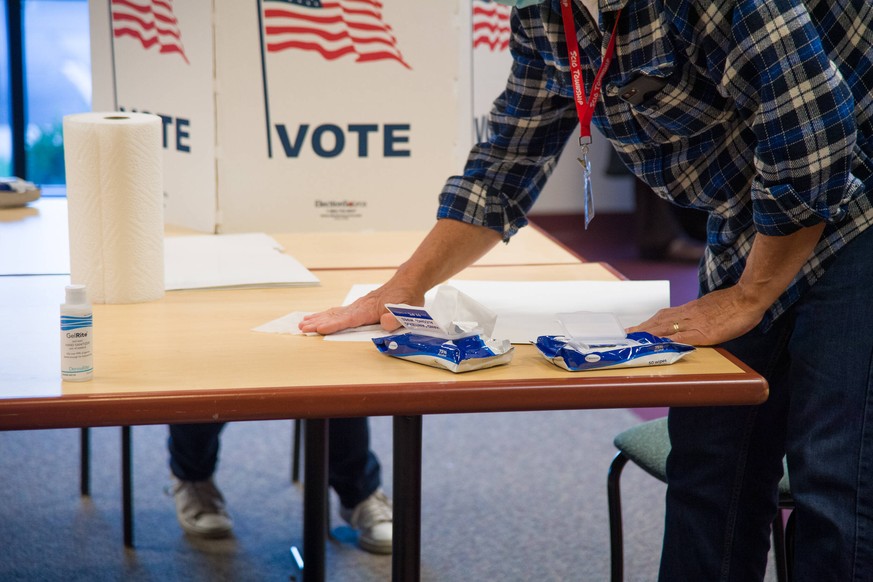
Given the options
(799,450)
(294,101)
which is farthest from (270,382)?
(294,101)

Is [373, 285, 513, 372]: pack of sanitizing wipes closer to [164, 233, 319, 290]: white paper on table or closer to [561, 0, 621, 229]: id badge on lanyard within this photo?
[561, 0, 621, 229]: id badge on lanyard

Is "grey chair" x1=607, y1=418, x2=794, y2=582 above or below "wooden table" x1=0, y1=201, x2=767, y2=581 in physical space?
below

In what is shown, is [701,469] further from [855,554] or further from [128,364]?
[128,364]

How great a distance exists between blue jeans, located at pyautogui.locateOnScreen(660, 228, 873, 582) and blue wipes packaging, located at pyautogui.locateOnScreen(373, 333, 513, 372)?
36cm

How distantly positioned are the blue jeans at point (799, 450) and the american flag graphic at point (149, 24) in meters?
1.14

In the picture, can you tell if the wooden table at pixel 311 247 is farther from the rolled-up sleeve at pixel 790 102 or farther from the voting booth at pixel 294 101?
the rolled-up sleeve at pixel 790 102

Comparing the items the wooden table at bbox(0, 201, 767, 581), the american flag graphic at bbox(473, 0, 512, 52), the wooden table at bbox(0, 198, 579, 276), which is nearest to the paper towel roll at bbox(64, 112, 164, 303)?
the wooden table at bbox(0, 201, 767, 581)

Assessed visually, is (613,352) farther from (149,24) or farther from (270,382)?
(149,24)

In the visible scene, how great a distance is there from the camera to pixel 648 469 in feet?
4.91

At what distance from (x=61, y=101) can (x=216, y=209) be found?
3300 mm

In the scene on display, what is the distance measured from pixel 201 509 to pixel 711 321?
1407mm

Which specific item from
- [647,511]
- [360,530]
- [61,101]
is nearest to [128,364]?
[360,530]

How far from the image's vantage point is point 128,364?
3.51 ft

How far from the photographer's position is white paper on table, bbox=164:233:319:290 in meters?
1.48
